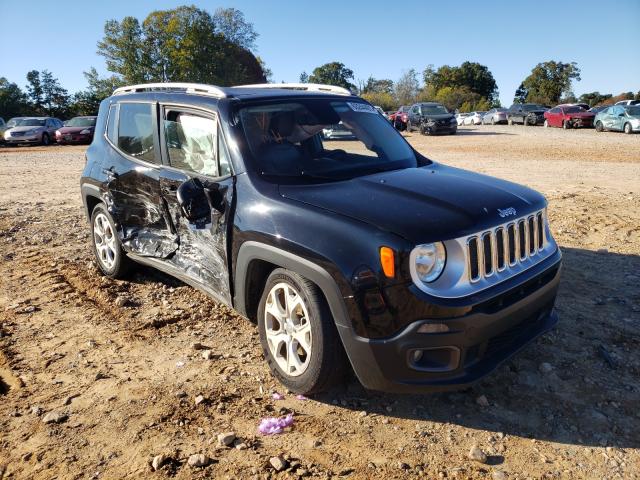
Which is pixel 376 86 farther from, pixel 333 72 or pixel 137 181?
pixel 137 181

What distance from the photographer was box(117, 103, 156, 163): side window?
442 centimetres

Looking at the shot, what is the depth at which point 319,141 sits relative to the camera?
393 cm

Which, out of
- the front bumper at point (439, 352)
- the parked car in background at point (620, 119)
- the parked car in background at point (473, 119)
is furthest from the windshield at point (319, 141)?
the parked car in background at point (473, 119)

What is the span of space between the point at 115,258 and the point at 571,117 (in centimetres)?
3204

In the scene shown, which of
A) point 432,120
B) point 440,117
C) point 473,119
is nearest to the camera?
point 432,120

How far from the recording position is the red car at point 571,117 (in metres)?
30.7

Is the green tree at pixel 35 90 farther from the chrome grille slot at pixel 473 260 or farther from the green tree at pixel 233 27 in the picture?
the chrome grille slot at pixel 473 260

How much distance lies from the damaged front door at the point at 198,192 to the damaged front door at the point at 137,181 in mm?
156

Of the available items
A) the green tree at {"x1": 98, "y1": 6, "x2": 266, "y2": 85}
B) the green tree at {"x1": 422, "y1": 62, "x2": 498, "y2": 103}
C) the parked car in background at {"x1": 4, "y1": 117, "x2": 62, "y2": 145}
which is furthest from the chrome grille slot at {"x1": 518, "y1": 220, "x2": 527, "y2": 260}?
the green tree at {"x1": 422, "y1": 62, "x2": 498, "y2": 103}

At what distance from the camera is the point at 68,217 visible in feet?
26.9

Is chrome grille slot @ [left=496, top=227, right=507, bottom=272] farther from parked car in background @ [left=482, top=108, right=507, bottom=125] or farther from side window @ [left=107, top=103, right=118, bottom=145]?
parked car in background @ [left=482, top=108, right=507, bottom=125]

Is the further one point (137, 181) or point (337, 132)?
point (137, 181)

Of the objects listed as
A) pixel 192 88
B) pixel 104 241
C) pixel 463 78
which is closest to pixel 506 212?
pixel 192 88

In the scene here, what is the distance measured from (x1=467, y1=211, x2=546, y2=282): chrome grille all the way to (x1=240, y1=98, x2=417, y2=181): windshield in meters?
1.08
